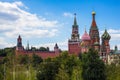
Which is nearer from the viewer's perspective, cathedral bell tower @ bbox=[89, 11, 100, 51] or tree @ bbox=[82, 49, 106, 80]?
tree @ bbox=[82, 49, 106, 80]

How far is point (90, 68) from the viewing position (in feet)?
145

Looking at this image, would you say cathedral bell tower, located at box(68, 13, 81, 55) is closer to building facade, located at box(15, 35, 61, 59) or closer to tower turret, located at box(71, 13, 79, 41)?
tower turret, located at box(71, 13, 79, 41)

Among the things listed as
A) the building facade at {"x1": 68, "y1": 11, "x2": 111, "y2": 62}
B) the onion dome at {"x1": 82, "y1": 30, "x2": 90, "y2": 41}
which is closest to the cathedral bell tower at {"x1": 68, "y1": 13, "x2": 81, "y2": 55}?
the building facade at {"x1": 68, "y1": 11, "x2": 111, "y2": 62}

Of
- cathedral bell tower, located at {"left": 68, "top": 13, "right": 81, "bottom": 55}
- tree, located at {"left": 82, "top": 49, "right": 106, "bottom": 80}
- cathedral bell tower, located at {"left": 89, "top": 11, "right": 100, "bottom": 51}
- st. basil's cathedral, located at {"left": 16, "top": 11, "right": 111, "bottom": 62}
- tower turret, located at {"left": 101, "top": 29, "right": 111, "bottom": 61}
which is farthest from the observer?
cathedral bell tower, located at {"left": 68, "top": 13, "right": 81, "bottom": 55}

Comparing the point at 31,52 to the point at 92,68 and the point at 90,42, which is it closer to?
the point at 90,42

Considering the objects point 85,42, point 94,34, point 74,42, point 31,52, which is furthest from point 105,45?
point 31,52

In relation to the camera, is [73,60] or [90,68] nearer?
[90,68]

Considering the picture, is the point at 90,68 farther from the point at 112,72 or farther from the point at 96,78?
the point at 112,72

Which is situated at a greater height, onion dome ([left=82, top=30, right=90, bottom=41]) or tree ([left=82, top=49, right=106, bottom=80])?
onion dome ([left=82, top=30, right=90, bottom=41])

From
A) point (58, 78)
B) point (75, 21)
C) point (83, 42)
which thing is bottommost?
point (58, 78)

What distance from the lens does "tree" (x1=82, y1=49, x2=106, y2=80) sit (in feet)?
143

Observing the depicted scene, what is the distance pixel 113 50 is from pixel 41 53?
98.5 feet

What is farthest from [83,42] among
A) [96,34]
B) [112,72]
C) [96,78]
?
[96,78]

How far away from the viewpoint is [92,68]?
44312 millimetres
